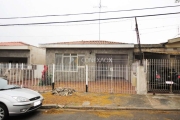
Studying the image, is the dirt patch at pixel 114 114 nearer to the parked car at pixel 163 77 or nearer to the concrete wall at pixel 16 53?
the parked car at pixel 163 77

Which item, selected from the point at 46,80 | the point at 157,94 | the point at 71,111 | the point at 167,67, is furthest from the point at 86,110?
the point at 46,80

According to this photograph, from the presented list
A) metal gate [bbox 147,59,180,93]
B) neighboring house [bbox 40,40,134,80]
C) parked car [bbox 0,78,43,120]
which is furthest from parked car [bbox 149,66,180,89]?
parked car [bbox 0,78,43,120]

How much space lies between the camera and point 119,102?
7461mm

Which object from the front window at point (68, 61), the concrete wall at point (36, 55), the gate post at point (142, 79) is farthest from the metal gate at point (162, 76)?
the concrete wall at point (36, 55)

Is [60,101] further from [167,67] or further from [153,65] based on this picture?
[167,67]

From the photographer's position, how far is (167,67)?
897 centimetres

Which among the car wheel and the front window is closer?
the car wheel

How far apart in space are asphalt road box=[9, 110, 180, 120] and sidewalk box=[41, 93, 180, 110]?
0.37 m

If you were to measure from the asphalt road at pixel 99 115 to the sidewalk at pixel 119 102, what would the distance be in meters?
0.37

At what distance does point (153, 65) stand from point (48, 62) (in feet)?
30.9

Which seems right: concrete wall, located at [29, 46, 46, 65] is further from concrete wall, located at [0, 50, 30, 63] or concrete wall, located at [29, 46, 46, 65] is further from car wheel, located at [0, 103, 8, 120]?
car wheel, located at [0, 103, 8, 120]

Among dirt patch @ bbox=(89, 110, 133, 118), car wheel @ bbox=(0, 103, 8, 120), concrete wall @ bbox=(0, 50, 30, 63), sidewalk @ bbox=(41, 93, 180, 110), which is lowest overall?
dirt patch @ bbox=(89, 110, 133, 118)

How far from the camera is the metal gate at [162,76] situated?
28.9 ft

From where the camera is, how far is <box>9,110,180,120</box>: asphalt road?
17.9ft
